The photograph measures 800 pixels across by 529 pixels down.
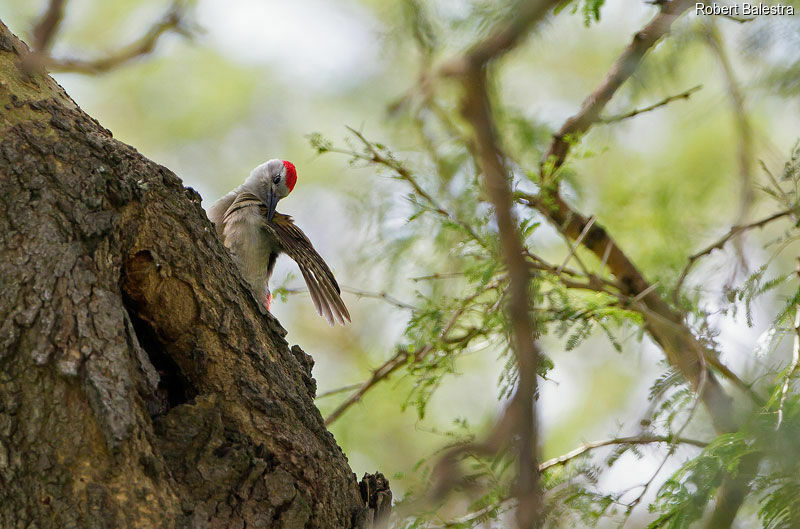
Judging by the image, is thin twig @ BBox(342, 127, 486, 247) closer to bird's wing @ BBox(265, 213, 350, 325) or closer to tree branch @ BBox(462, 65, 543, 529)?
bird's wing @ BBox(265, 213, 350, 325)

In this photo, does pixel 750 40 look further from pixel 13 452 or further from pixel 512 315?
pixel 13 452

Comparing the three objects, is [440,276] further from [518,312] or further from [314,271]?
[518,312]

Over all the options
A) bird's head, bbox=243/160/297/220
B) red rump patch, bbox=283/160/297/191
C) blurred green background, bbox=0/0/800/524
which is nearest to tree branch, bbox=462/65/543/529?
blurred green background, bbox=0/0/800/524

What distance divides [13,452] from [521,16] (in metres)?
1.55

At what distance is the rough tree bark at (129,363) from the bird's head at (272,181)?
8.38 feet

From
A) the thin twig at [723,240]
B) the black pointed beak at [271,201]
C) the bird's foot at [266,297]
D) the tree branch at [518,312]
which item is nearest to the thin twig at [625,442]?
the thin twig at [723,240]

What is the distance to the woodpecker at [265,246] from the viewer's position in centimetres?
425

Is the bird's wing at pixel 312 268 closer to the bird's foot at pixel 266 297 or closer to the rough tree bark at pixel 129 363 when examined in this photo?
the bird's foot at pixel 266 297

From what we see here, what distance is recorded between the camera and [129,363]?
218cm

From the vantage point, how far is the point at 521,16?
4.81 ft

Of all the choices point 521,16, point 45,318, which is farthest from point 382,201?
point 521,16

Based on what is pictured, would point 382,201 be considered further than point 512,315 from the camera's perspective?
Yes

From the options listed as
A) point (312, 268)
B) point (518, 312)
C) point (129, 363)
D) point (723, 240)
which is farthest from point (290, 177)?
point (518, 312)

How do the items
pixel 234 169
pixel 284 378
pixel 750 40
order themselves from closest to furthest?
pixel 284 378 → pixel 750 40 → pixel 234 169
